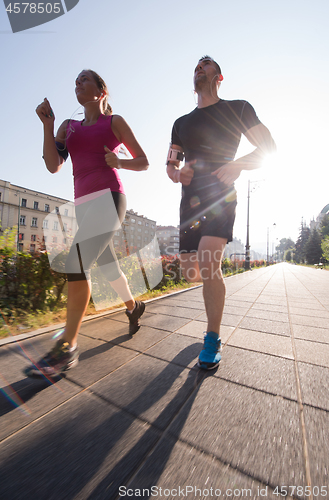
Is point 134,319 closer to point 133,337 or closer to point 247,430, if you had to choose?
point 133,337

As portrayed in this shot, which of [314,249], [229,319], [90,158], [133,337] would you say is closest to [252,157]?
[90,158]

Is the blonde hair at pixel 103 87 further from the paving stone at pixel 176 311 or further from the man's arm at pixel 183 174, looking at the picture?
the paving stone at pixel 176 311

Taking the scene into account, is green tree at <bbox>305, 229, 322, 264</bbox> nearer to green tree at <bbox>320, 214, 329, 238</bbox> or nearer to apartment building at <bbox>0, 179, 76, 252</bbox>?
green tree at <bbox>320, 214, 329, 238</bbox>

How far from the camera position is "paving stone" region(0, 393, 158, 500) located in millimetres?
763

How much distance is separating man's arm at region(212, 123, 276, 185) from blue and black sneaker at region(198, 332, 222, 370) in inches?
45.9

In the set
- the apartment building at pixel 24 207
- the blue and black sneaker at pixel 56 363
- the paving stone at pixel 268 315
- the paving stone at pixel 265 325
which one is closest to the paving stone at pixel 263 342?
the paving stone at pixel 265 325

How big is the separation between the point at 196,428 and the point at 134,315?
1.29 metres

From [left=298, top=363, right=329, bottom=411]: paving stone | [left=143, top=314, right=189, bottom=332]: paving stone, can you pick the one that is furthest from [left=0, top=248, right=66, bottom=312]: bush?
[left=298, top=363, right=329, bottom=411]: paving stone

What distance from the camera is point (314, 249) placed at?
51.6 metres

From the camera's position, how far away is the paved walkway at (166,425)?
2.59 feet

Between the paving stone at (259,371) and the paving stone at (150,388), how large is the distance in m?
0.26

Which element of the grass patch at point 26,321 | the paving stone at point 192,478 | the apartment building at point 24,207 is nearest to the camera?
the paving stone at point 192,478

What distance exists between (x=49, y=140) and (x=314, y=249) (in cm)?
6060

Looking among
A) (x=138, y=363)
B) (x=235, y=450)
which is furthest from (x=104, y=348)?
(x=235, y=450)
